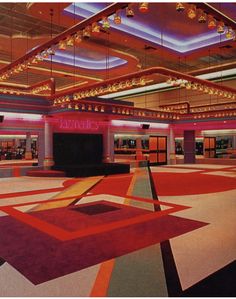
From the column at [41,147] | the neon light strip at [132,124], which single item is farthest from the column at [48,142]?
the neon light strip at [132,124]

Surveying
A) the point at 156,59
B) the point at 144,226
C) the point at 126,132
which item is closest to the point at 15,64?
the point at 144,226

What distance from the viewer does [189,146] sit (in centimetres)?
2022

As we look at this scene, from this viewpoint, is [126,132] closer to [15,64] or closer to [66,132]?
[66,132]

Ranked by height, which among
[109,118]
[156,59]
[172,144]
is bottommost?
[172,144]

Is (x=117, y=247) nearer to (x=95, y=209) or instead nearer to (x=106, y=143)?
(x=95, y=209)

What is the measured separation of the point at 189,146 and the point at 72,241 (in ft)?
56.3

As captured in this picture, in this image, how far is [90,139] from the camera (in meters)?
15.7

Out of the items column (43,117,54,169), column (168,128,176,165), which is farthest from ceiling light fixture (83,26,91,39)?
column (168,128,176,165)

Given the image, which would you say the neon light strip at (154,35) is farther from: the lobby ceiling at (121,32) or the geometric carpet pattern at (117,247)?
the geometric carpet pattern at (117,247)

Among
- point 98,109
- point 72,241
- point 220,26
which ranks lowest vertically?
point 72,241

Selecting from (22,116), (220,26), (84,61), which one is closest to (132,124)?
(84,61)

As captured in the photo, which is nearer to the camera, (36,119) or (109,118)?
(36,119)

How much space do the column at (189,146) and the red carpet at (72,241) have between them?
49.5ft

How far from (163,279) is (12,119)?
449 inches
